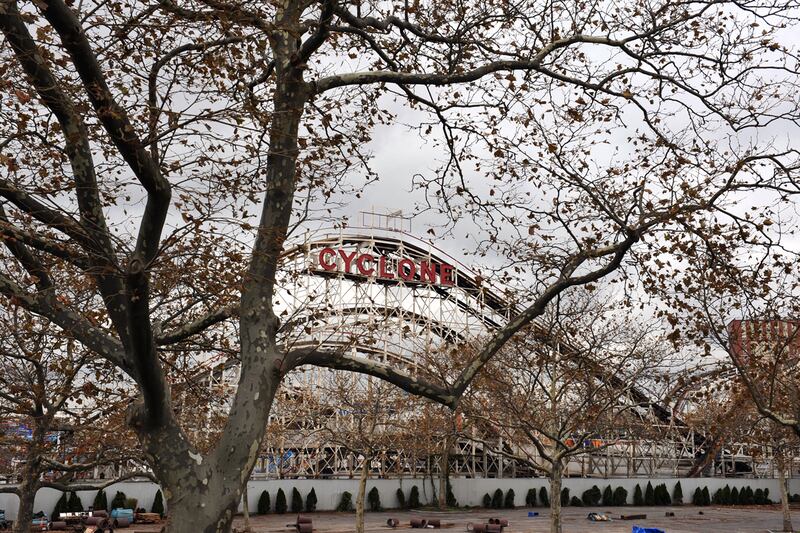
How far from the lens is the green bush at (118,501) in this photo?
3375 cm

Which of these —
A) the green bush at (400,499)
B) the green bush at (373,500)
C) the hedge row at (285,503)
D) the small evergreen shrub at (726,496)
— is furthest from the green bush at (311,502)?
the small evergreen shrub at (726,496)

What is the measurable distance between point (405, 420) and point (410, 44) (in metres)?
32.1

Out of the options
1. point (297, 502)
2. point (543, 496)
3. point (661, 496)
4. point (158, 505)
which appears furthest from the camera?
point (661, 496)

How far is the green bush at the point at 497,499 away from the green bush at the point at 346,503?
363 inches

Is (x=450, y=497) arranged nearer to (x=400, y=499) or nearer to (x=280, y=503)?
(x=400, y=499)

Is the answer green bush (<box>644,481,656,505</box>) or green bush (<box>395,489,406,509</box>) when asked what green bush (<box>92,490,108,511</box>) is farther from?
green bush (<box>644,481,656,505</box>)

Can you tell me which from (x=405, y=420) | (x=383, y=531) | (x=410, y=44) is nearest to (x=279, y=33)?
(x=410, y=44)

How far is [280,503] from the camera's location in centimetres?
3881

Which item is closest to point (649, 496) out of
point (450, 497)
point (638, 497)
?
point (638, 497)

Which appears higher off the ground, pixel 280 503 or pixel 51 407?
pixel 51 407

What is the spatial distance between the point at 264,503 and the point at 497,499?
14.8 m

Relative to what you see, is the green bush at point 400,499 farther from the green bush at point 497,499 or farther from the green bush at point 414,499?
the green bush at point 497,499

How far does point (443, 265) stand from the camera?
4397cm

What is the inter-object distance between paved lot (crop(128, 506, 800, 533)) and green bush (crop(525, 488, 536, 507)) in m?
2.33
